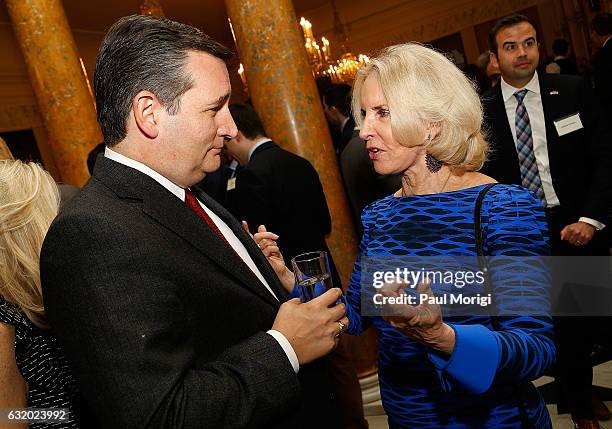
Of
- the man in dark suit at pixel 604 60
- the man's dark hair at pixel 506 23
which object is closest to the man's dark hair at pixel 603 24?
the man in dark suit at pixel 604 60

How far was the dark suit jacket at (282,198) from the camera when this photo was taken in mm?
3162

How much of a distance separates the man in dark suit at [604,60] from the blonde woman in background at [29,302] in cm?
433

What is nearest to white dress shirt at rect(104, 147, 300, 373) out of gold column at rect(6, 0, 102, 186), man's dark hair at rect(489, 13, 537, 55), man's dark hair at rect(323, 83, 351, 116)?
man's dark hair at rect(489, 13, 537, 55)

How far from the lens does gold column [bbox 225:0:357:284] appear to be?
340 centimetres

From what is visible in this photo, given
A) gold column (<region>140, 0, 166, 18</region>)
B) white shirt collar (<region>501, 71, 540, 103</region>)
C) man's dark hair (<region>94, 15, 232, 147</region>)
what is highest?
gold column (<region>140, 0, 166, 18</region>)

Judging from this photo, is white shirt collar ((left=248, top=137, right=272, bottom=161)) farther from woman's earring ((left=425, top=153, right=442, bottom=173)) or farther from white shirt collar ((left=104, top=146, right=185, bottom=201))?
white shirt collar ((left=104, top=146, right=185, bottom=201))

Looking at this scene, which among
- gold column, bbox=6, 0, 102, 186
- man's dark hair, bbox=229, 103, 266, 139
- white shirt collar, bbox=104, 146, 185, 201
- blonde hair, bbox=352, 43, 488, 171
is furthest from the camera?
gold column, bbox=6, 0, 102, 186

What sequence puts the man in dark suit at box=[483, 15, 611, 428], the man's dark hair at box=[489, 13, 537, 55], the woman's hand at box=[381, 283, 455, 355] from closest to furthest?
the woman's hand at box=[381, 283, 455, 355] → the man in dark suit at box=[483, 15, 611, 428] → the man's dark hair at box=[489, 13, 537, 55]

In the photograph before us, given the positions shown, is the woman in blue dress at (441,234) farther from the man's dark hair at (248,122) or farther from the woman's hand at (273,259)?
the man's dark hair at (248,122)

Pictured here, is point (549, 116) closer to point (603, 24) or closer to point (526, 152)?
point (526, 152)

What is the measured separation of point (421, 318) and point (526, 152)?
2091 mm

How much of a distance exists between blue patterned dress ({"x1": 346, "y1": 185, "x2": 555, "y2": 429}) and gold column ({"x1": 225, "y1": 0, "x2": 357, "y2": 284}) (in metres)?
1.65

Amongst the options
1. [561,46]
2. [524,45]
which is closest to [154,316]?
[524,45]

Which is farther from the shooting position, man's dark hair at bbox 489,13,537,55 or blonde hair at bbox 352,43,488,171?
man's dark hair at bbox 489,13,537,55
